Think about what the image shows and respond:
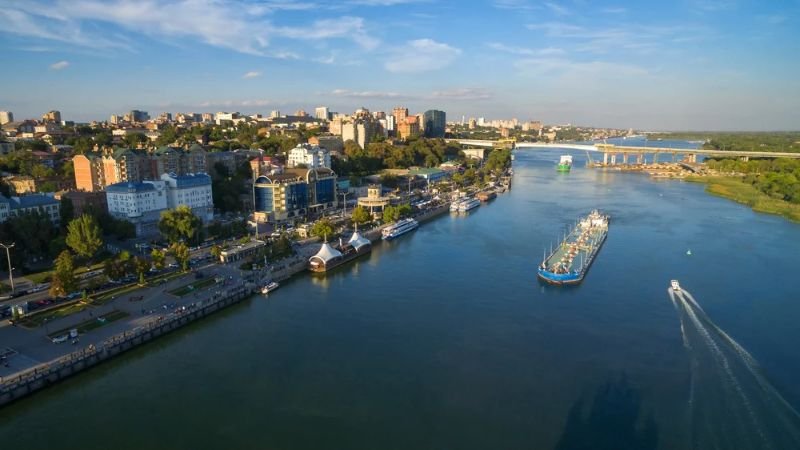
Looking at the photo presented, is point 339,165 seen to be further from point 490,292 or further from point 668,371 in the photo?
point 668,371

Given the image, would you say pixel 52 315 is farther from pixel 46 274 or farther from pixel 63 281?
pixel 46 274

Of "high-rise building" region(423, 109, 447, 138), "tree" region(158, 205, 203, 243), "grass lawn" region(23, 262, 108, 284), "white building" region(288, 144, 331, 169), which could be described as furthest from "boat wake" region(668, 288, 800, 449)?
"high-rise building" region(423, 109, 447, 138)

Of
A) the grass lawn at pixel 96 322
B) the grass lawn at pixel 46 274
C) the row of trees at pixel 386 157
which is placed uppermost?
the row of trees at pixel 386 157

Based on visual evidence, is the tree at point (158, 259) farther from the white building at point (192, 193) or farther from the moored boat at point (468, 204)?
the moored boat at point (468, 204)

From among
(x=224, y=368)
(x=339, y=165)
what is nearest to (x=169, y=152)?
(x=339, y=165)

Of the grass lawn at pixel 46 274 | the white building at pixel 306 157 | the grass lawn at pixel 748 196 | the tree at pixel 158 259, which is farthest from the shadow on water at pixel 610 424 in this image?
the white building at pixel 306 157

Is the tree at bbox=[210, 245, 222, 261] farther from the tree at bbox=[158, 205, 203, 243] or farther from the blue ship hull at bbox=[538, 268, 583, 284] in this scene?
the blue ship hull at bbox=[538, 268, 583, 284]
